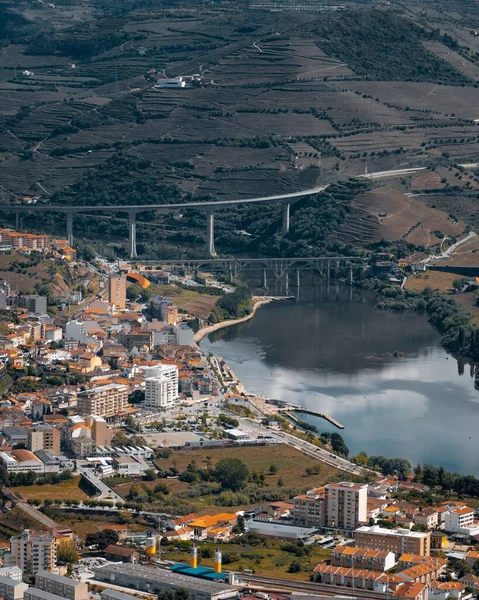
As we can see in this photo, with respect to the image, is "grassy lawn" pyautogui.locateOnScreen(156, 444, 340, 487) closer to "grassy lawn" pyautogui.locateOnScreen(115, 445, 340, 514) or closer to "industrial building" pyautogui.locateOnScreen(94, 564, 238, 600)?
"grassy lawn" pyautogui.locateOnScreen(115, 445, 340, 514)

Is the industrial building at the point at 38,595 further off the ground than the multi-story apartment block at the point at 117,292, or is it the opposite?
the industrial building at the point at 38,595

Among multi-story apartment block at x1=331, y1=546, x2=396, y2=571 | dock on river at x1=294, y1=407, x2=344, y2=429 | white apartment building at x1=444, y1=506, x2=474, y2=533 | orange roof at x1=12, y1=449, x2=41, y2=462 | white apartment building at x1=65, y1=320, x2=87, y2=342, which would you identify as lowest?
white apartment building at x1=65, y1=320, x2=87, y2=342

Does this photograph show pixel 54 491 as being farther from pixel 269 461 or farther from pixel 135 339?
pixel 135 339

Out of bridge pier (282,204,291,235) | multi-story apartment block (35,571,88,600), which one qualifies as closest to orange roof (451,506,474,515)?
multi-story apartment block (35,571,88,600)

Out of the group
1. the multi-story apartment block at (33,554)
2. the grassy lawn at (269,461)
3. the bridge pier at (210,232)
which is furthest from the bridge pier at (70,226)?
the multi-story apartment block at (33,554)

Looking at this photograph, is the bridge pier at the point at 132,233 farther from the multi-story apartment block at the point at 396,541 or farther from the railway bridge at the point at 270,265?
the multi-story apartment block at the point at 396,541
